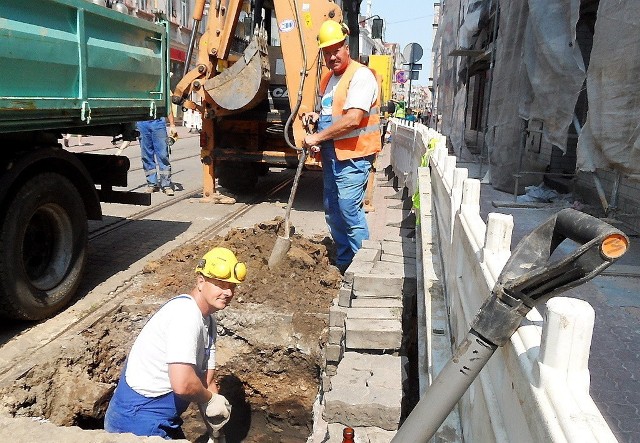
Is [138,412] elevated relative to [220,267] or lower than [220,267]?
lower

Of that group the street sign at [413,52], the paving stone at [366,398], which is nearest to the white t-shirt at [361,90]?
the paving stone at [366,398]

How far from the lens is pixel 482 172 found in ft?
36.9

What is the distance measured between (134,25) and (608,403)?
16.4 ft

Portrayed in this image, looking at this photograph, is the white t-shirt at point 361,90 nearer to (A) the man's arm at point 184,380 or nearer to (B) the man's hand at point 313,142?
(B) the man's hand at point 313,142

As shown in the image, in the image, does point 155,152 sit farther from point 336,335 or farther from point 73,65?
point 336,335

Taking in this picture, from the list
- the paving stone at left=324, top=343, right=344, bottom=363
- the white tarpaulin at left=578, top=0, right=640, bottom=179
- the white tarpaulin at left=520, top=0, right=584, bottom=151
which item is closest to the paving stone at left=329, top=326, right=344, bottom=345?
the paving stone at left=324, top=343, right=344, bottom=363

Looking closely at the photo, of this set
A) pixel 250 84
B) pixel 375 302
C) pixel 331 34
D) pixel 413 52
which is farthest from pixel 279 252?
pixel 413 52

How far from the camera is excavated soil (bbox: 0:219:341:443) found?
4.28m

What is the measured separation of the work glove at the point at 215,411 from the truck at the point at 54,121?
1842 millimetres

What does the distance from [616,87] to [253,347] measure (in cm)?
423

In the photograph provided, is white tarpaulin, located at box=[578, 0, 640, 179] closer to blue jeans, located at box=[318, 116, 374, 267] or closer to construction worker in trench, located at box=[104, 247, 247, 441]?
blue jeans, located at box=[318, 116, 374, 267]

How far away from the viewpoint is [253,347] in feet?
15.7

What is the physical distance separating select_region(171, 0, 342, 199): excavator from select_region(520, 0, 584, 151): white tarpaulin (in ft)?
9.38

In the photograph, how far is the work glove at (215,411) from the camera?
3.25m
